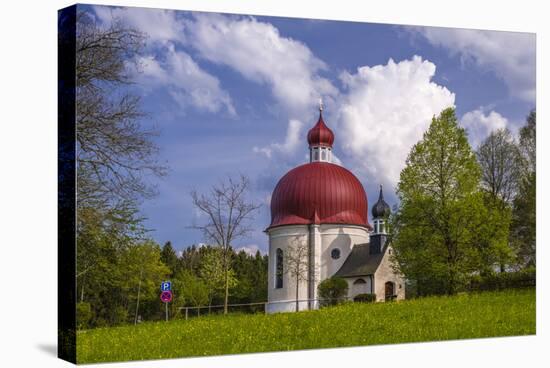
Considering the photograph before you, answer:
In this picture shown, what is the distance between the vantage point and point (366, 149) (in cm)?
2189

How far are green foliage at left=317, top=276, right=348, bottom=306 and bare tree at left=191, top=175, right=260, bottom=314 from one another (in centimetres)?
233

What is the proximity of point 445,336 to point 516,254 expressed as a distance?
325cm

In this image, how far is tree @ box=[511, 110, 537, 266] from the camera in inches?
896

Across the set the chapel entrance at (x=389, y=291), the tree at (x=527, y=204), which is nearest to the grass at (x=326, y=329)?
the chapel entrance at (x=389, y=291)

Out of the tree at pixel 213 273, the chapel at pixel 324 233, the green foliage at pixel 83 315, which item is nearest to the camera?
the green foliage at pixel 83 315

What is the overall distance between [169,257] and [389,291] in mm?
5944

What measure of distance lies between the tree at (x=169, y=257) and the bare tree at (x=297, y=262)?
3.45 metres

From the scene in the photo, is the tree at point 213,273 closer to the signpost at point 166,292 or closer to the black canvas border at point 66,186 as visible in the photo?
the signpost at point 166,292

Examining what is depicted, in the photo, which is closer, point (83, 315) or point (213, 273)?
point (83, 315)

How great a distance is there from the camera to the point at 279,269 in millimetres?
22234

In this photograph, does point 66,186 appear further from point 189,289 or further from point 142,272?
point 189,289

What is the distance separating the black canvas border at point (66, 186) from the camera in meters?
17.6

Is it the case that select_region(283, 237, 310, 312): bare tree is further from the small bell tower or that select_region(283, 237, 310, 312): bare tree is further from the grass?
the small bell tower

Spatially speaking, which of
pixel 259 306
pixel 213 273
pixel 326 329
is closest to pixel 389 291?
pixel 326 329
